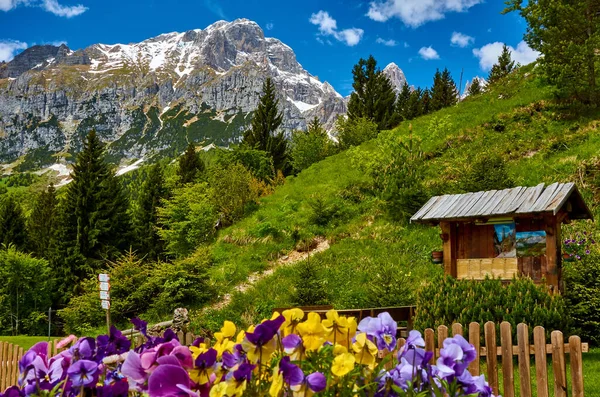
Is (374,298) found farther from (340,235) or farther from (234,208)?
(234,208)

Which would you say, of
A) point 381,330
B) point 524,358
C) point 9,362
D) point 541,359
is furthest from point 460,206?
point 381,330

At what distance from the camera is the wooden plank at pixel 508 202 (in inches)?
377

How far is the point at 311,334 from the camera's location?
4.85ft

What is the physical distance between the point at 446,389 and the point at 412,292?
11.5 m

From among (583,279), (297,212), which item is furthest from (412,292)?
(297,212)

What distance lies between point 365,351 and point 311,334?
0.18 meters

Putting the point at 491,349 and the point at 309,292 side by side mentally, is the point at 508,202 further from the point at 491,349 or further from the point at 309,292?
the point at 309,292

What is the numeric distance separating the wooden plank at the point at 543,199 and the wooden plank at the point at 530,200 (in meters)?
0.06

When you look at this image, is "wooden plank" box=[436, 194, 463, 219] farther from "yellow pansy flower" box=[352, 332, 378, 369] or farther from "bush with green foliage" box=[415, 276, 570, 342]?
"yellow pansy flower" box=[352, 332, 378, 369]

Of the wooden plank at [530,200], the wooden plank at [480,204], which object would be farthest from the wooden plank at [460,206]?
the wooden plank at [530,200]

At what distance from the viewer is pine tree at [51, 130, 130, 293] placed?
37406mm

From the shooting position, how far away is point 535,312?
Result: 809 centimetres

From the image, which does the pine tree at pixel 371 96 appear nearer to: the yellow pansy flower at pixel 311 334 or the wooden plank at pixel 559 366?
the wooden plank at pixel 559 366

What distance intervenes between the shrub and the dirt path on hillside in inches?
376
